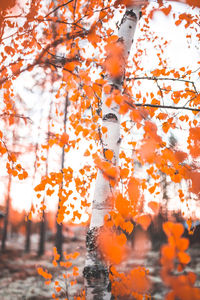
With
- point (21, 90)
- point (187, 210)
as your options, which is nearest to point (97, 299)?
point (187, 210)

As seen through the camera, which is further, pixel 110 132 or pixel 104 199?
pixel 110 132

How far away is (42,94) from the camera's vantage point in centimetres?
343

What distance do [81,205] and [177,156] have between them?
1914mm

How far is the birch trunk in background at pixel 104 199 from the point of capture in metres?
1.52

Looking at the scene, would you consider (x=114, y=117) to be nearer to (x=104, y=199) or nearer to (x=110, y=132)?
Answer: (x=110, y=132)

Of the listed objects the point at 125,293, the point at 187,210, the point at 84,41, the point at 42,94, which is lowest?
the point at 125,293

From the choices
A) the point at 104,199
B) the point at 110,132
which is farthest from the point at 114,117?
the point at 104,199

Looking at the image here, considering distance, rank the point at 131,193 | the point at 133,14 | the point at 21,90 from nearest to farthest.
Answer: the point at 131,193 → the point at 133,14 → the point at 21,90

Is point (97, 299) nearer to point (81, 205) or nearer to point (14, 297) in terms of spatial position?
point (81, 205)

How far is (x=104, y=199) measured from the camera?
1.62m

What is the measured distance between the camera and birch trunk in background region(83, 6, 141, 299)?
5.00 ft

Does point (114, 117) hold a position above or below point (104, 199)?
above

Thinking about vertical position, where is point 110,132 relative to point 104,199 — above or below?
above

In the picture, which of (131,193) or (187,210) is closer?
(131,193)
